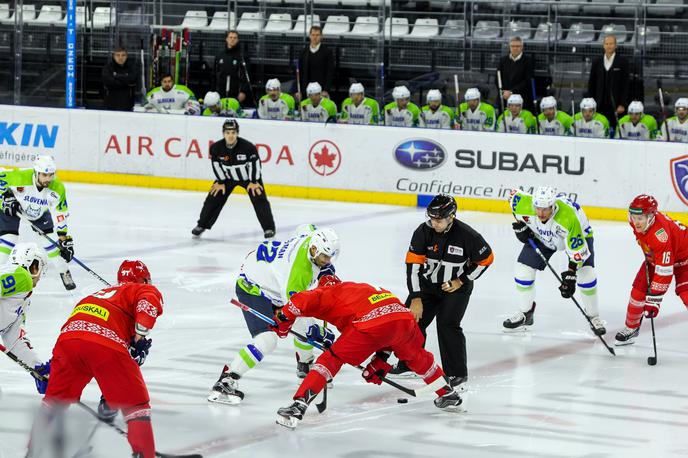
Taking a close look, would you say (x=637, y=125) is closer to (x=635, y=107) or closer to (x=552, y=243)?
(x=635, y=107)

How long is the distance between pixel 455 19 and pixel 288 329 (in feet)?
41.4

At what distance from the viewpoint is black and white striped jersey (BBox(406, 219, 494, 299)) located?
8156 mm

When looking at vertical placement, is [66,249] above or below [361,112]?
below

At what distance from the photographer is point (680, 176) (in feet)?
49.6

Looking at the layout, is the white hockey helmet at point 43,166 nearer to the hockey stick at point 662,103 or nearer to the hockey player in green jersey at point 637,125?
the hockey player in green jersey at point 637,125

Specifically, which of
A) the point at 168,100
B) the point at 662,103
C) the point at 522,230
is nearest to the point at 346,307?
the point at 522,230

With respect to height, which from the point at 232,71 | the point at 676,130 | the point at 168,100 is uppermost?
the point at 232,71

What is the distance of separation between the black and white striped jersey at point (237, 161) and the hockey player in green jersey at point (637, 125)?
4.53 metres

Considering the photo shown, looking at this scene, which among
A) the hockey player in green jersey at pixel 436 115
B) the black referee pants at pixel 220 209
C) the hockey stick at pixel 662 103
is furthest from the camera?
the hockey player in green jersey at pixel 436 115

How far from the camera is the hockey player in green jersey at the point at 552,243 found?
31.8 ft

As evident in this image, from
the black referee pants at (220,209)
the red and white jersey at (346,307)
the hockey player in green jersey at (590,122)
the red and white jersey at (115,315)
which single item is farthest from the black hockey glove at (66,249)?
the hockey player in green jersey at (590,122)

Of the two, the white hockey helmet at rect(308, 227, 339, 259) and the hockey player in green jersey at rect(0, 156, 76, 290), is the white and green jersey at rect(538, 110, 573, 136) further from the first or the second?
the white hockey helmet at rect(308, 227, 339, 259)

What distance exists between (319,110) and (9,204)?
6.68m

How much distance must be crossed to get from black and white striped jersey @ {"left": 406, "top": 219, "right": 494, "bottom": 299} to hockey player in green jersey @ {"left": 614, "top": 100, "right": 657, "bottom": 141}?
8124 mm
